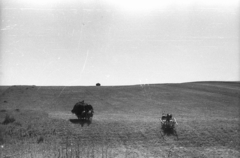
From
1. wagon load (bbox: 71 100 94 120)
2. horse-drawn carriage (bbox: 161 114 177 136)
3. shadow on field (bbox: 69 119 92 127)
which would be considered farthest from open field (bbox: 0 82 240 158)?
wagon load (bbox: 71 100 94 120)

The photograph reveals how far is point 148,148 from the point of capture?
12281 millimetres

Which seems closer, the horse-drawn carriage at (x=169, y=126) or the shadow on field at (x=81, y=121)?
the horse-drawn carriage at (x=169, y=126)

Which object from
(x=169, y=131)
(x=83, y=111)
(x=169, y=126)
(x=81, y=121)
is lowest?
(x=169, y=131)

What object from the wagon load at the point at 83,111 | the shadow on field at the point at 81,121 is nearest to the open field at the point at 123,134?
the shadow on field at the point at 81,121

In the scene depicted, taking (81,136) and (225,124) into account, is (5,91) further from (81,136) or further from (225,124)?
(225,124)

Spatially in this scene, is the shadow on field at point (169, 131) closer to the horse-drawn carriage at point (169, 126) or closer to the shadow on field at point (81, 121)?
the horse-drawn carriage at point (169, 126)

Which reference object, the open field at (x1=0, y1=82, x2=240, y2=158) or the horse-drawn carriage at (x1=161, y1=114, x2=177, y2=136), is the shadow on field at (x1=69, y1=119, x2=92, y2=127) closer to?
the open field at (x1=0, y1=82, x2=240, y2=158)

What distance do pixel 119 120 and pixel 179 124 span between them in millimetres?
4453

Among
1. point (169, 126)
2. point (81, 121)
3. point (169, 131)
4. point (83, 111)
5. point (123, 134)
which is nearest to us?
point (123, 134)

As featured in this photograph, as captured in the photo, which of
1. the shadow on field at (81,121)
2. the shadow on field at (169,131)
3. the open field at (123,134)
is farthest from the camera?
the shadow on field at (81,121)

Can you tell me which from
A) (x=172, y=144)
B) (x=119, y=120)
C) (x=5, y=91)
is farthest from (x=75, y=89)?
(x=172, y=144)

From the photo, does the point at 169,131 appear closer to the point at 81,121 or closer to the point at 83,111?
the point at 81,121

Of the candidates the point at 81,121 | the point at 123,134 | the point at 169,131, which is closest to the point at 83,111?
the point at 81,121

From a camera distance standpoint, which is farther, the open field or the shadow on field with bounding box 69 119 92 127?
the shadow on field with bounding box 69 119 92 127
